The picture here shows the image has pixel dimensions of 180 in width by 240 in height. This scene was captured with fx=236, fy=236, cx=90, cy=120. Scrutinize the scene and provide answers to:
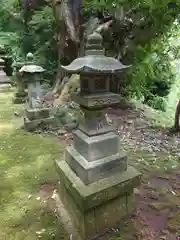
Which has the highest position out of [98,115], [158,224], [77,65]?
[77,65]

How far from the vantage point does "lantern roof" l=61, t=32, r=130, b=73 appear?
2.23 meters

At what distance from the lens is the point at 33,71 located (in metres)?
5.54

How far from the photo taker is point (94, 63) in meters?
2.26

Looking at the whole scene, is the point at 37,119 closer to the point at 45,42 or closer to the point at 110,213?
the point at 110,213

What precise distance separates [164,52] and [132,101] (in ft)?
7.38

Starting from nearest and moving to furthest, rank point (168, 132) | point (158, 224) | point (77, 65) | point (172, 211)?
1. point (77, 65)
2. point (158, 224)
3. point (172, 211)
4. point (168, 132)

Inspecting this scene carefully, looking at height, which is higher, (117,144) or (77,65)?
(77,65)

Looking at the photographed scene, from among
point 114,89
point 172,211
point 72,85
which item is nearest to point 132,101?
point 114,89

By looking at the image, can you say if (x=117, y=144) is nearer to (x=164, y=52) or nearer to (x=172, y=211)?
(x=172, y=211)

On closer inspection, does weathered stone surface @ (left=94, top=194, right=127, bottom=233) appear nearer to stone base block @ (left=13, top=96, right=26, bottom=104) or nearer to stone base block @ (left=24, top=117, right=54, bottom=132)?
stone base block @ (left=24, top=117, right=54, bottom=132)

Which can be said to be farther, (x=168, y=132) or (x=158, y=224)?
(x=168, y=132)

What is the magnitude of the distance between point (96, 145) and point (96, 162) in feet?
0.59

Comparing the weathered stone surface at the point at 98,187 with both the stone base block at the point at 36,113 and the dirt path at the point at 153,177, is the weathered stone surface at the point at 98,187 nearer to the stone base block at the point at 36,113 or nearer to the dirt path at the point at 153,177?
the dirt path at the point at 153,177

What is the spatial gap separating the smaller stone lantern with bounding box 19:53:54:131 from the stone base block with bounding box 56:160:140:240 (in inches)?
113
